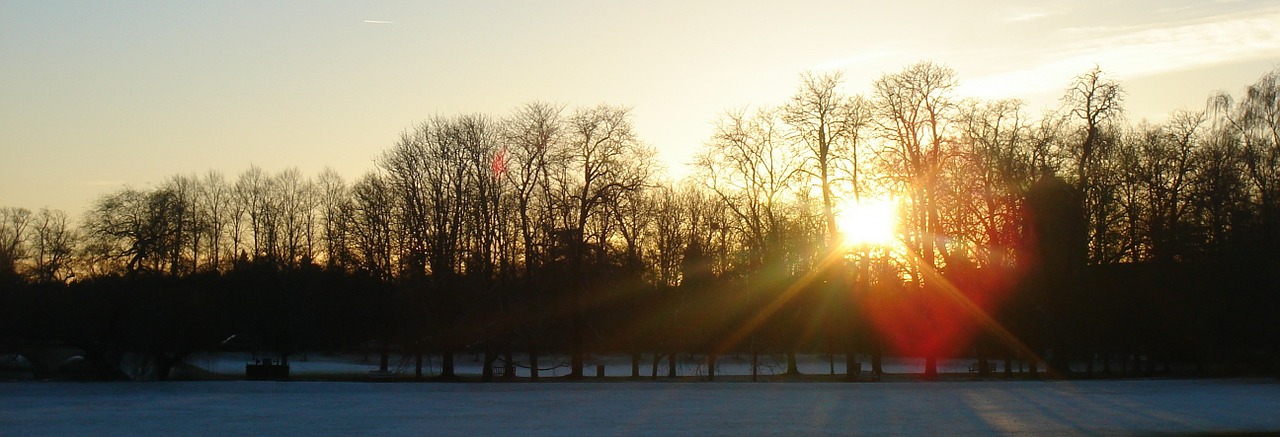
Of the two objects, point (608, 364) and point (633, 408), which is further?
point (608, 364)

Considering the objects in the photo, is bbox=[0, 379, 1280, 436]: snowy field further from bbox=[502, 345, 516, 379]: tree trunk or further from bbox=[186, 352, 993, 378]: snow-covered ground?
bbox=[186, 352, 993, 378]: snow-covered ground

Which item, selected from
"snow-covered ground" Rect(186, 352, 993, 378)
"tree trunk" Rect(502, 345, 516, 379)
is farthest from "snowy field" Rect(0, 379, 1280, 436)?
"snow-covered ground" Rect(186, 352, 993, 378)

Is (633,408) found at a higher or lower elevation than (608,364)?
higher

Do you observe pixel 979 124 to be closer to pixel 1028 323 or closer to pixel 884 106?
pixel 884 106

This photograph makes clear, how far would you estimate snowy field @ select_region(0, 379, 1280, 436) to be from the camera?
23.3 metres

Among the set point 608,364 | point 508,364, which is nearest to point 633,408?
point 508,364

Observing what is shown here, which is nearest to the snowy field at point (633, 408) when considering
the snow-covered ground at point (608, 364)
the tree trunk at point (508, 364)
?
the tree trunk at point (508, 364)

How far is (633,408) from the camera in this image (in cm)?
2844

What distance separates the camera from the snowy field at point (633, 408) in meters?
23.3

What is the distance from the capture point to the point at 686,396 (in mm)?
33062

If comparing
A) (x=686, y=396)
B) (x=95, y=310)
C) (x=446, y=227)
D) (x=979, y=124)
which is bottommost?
(x=686, y=396)

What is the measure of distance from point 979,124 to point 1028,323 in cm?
849

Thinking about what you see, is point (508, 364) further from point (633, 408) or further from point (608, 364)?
point (608, 364)

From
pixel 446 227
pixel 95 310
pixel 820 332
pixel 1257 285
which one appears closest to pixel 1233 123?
pixel 1257 285
